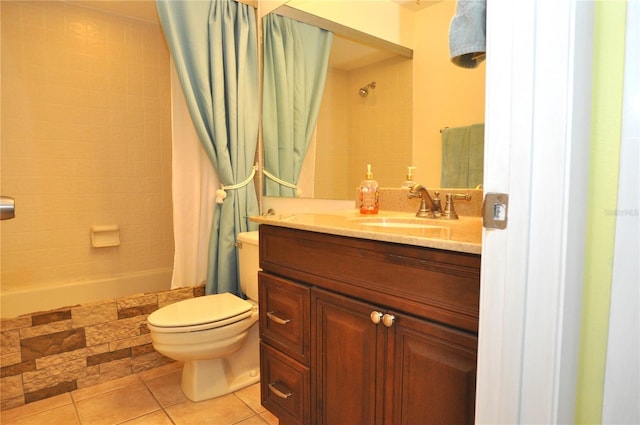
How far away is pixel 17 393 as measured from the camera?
1726mm

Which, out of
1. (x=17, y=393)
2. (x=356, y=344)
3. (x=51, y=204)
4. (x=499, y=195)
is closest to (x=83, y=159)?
(x=51, y=204)

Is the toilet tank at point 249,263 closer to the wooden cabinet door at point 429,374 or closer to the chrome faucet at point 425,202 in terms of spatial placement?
the chrome faucet at point 425,202

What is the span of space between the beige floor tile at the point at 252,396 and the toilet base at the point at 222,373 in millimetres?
22

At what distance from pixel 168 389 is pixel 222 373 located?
11.3 inches

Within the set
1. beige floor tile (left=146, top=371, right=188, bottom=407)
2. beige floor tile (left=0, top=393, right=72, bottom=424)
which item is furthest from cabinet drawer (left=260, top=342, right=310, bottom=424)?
beige floor tile (left=0, top=393, right=72, bottom=424)

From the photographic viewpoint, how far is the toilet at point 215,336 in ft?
5.33

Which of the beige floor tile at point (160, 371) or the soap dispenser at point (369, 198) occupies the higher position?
the soap dispenser at point (369, 198)

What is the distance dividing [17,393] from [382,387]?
1.73m

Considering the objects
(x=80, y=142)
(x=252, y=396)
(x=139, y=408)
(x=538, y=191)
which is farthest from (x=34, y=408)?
(x=538, y=191)

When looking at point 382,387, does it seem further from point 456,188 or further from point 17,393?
point 17,393

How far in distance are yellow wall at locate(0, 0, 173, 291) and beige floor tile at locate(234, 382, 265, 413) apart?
4.34 feet

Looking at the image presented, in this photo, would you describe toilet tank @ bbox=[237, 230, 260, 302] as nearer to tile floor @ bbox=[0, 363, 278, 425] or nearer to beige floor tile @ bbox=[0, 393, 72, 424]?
tile floor @ bbox=[0, 363, 278, 425]

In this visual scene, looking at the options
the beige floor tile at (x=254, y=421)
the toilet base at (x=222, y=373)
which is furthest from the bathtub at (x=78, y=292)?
the beige floor tile at (x=254, y=421)

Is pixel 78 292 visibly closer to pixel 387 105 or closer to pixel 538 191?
pixel 387 105
